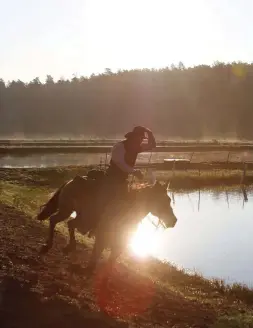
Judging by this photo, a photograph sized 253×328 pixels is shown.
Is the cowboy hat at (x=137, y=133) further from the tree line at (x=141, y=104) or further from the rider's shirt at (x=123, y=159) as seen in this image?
the tree line at (x=141, y=104)

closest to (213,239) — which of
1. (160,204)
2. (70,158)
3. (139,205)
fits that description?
(160,204)

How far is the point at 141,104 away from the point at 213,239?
4782 inches

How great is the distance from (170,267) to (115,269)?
3.18 meters

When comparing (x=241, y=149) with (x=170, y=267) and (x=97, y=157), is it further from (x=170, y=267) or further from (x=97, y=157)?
(x=170, y=267)

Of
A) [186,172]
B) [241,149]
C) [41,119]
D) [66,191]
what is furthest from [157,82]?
[66,191]

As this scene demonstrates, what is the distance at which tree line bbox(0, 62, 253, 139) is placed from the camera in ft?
403

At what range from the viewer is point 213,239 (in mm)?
17953

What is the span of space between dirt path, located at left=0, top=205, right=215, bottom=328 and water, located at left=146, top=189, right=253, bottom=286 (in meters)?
3.98

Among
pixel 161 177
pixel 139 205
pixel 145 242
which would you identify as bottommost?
pixel 145 242

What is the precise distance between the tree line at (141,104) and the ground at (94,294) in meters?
97.8

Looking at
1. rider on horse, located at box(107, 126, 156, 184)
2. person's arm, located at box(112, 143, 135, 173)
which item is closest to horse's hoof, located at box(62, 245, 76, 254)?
rider on horse, located at box(107, 126, 156, 184)

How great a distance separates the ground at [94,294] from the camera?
272 inches

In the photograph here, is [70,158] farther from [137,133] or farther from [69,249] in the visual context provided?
[137,133]

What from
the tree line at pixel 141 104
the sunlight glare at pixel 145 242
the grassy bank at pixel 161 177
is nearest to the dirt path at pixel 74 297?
the sunlight glare at pixel 145 242
